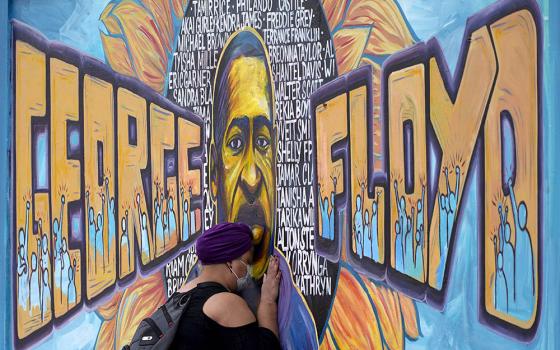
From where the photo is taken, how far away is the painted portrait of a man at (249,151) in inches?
223

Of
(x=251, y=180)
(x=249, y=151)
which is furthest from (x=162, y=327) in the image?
(x=249, y=151)

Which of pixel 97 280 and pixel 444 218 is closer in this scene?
pixel 444 218

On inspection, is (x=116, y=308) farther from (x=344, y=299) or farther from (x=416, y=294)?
(x=416, y=294)

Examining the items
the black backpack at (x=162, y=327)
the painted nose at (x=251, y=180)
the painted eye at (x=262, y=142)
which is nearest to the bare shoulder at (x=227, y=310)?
the black backpack at (x=162, y=327)

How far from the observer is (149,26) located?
6.11 meters

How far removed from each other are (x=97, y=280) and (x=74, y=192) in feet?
1.90

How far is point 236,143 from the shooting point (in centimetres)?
580

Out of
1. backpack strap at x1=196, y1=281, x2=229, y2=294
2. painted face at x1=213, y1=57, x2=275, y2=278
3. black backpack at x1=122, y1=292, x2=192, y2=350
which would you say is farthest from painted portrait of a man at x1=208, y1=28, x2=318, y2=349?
black backpack at x1=122, y1=292, x2=192, y2=350

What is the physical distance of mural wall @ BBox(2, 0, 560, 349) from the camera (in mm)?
4434

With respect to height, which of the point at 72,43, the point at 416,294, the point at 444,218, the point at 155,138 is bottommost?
the point at 416,294

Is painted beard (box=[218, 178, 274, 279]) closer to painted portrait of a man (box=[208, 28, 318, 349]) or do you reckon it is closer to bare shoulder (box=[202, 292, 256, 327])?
painted portrait of a man (box=[208, 28, 318, 349])

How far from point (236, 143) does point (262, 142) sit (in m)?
0.17

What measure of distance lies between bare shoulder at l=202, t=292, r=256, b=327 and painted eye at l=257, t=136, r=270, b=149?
0.94m

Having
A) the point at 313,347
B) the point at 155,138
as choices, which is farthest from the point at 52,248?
the point at 313,347
